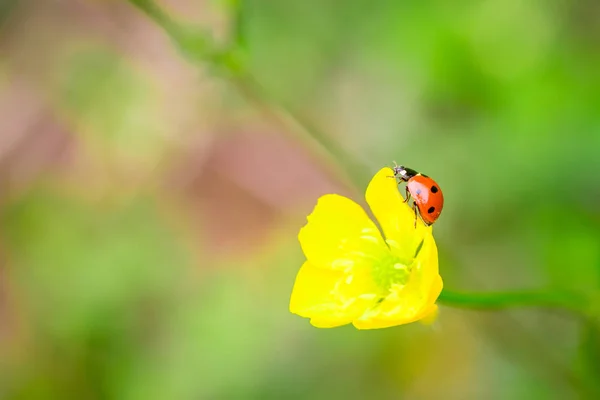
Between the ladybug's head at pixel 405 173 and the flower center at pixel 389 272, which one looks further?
the ladybug's head at pixel 405 173

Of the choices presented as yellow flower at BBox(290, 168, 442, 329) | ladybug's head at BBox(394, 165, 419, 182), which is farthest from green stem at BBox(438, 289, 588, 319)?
ladybug's head at BBox(394, 165, 419, 182)

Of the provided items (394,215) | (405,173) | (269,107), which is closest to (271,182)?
(269,107)

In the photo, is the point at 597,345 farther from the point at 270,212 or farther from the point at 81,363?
the point at 81,363

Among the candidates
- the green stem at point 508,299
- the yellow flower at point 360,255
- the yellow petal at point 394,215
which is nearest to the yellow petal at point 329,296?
the yellow flower at point 360,255

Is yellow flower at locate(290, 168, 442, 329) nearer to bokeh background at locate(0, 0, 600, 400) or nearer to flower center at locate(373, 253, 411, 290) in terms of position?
flower center at locate(373, 253, 411, 290)

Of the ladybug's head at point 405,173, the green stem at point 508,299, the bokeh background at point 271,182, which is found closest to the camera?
the green stem at point 508,299

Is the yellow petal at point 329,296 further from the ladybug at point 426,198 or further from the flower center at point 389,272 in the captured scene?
the ladybug at point 426,198
